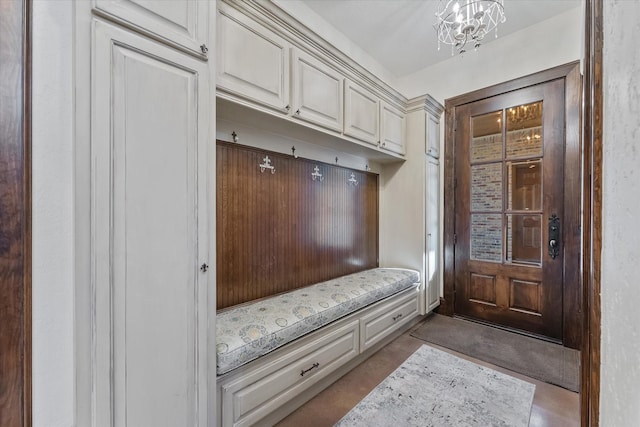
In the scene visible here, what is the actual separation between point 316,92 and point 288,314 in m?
1.52

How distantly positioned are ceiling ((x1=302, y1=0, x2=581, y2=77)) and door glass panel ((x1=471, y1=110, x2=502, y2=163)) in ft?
2.74

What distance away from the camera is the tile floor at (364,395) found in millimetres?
1538

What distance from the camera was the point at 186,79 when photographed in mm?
1108

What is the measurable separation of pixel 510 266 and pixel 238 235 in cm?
267

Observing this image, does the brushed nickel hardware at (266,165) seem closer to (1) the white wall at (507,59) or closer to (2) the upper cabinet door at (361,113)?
(2) the upper cabinet door at (361,113)

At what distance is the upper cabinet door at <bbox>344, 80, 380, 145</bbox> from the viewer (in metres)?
2.15

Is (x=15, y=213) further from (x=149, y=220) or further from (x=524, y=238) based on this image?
(x=524, y=238)

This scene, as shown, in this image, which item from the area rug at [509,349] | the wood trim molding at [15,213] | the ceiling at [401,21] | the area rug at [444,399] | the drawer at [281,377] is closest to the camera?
the wood trim molding at [15,213]

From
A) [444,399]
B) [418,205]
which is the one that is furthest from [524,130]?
[444,399]

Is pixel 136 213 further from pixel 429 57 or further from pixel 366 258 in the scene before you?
pixel 429 57

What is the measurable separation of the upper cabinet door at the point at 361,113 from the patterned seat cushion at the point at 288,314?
1.28 m

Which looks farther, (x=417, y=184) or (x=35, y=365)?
A: (x=417, y=184)

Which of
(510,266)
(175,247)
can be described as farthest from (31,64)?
(510,266)

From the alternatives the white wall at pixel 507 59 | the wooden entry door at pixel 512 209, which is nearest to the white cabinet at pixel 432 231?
the wooden entry door at pixel 512 209
